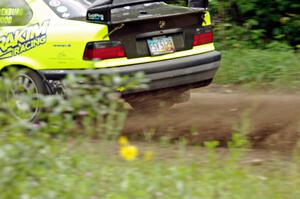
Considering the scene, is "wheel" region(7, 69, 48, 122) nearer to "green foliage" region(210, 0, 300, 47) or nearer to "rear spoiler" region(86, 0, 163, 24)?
"rear spoiler" region(86, 0, 163, 24)

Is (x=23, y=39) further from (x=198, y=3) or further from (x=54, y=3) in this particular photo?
(x=198, y=3)

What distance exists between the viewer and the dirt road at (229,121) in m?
6.63

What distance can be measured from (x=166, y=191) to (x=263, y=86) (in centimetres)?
493

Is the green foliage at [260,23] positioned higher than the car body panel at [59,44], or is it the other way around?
the car body panel at [59,44]

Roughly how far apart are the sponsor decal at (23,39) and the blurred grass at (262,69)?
3.30 metres

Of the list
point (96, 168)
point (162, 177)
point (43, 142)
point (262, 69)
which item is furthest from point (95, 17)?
point (262, 69)

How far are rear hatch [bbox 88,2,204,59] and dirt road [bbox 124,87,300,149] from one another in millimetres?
745

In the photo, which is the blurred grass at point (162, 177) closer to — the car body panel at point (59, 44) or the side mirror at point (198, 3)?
the car body panel at point (59, 44)

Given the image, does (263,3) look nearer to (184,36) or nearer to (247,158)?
(184,36)

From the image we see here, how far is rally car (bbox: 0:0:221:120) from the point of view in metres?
6.66

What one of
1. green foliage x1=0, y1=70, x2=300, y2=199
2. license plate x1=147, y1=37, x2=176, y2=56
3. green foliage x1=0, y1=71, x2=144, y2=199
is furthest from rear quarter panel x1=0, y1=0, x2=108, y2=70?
green foliage x1=0, y1=71, x2=144, y2=199

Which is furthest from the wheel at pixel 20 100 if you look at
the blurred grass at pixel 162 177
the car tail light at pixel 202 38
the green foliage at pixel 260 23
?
the green foliage at pixel 260 23

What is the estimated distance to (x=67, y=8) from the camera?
7168mm

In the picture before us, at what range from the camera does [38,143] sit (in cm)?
347
